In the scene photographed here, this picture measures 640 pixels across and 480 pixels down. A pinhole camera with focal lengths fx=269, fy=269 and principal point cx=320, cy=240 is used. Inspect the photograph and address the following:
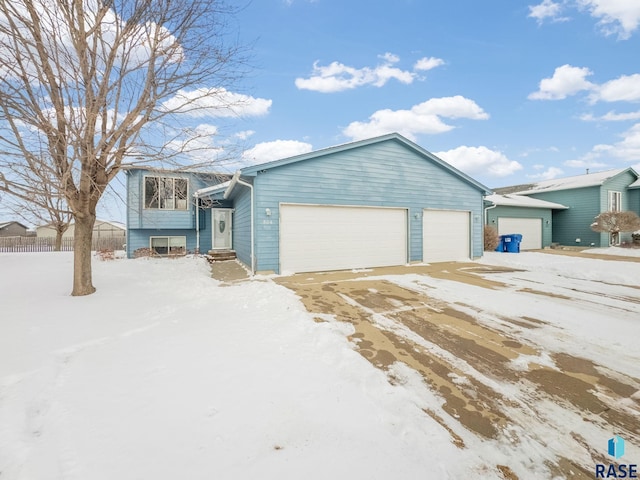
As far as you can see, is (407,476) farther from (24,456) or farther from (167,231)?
(167,231)

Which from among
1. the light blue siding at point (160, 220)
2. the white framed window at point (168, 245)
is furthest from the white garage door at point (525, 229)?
the white framed window at point (168, 245)

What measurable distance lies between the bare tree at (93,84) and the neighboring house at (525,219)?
1526 centimetres

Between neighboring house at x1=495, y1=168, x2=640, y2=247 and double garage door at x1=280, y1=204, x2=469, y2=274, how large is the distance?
44.1ft

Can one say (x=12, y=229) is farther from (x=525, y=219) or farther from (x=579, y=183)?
(x=579, y=183)

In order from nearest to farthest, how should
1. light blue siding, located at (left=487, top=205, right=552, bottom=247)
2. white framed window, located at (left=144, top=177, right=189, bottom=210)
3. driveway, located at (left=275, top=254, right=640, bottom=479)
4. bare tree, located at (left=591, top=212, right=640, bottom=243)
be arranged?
driveway, located at (left=275, top=254, right=640, bottom=479)
white framed window, located at (left=144, top=177, right=189, bottom=210)
bare tree, located at (left=591, top=212, right=640, bottom=243)
light blue siding, located at (left=487, top=205, right=552, bottom=247)

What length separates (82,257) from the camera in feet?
18.7

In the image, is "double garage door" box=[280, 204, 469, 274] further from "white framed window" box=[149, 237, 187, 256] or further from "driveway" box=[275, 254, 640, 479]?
"white framed window" box=[149, 237, 187, 256]

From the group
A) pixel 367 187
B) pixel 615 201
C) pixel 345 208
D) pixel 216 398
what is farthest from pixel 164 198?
pixel 615 201

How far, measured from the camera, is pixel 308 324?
13.0 ft

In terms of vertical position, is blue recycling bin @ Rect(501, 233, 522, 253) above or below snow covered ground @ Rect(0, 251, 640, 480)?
above

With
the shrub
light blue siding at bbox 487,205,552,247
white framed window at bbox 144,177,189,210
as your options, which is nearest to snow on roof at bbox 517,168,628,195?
light blue siding at bbox 487,205,552,247

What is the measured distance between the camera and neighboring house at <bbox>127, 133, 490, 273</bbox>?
8195mm

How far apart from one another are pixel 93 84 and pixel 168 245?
9533 millimetres

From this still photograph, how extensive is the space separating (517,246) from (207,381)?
16.7 meters
